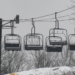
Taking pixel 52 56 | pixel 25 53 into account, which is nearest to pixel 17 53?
pixel 25 53

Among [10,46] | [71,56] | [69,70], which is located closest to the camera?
[10,46]

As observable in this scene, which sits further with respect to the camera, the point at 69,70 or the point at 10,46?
the point at 69,70

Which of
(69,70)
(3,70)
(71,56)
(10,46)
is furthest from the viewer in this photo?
(71,56)

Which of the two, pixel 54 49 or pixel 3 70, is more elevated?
pixel 54 49

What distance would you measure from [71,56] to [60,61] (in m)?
1.71

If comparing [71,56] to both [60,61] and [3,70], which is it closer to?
[60,61]

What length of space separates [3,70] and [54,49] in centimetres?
3286

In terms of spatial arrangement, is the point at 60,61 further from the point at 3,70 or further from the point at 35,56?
the point at 3,70

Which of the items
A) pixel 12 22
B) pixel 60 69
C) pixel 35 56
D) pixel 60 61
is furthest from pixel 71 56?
pixel 12 22

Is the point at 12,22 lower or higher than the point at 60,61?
higher

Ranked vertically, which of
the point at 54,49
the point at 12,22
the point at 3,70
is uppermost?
the point at 12,22

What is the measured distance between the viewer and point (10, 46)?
10.6 metres

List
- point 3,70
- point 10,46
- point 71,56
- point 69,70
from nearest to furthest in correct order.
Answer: point 10,46, point 69,70, point 3,70, point 71,56

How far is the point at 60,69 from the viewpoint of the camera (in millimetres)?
33406
